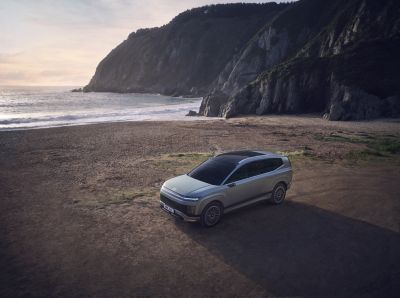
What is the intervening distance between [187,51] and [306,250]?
133 m

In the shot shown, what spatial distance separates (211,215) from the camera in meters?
9.73

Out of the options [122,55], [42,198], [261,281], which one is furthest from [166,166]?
[122,55]

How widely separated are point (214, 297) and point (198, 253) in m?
1.83

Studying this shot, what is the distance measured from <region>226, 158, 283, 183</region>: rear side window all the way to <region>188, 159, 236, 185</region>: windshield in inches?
9.9

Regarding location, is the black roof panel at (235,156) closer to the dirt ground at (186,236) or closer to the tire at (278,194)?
the tire at (278,194)

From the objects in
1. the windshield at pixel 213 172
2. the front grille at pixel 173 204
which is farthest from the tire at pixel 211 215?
the windshield at pixel 213 172

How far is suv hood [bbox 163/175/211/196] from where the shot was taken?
9.67 metres

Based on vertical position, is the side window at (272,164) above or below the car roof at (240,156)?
below

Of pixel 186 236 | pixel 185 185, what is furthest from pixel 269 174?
pixel 186 236

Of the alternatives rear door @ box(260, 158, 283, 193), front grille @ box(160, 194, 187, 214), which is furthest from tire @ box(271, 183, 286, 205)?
front grille @ box(160, 194, 187, 214)

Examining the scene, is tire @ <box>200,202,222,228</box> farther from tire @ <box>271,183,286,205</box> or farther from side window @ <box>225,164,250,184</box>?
tire @ <box>271,183,286,205</box>

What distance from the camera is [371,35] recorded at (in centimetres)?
4694

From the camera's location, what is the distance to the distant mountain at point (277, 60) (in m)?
39.8

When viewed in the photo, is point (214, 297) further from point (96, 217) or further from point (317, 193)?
point (317, 193)
